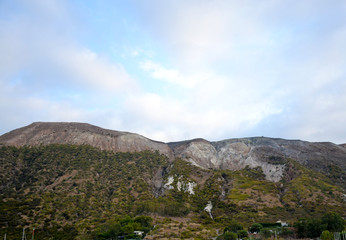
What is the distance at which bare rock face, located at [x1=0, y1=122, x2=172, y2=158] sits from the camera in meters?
91.5

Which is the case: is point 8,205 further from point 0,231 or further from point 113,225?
point 113,225

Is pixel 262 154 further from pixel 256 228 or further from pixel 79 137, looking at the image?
pixel 79 137

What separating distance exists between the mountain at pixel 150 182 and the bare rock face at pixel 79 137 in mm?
338

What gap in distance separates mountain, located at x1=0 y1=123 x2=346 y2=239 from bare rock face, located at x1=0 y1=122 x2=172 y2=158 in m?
0.34

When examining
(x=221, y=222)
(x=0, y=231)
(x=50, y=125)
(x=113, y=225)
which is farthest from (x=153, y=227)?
(x=50, y=125)

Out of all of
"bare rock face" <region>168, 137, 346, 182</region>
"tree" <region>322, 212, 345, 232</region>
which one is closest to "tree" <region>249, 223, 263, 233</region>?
"tree" <region>322, 212, 345, 232</region>

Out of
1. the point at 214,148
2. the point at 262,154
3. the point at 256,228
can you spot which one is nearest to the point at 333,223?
the point at 256,228

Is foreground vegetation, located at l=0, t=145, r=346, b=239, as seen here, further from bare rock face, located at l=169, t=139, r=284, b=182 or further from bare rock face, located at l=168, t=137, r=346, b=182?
bare rock face, located at l=168, t=137, r=346, b=182

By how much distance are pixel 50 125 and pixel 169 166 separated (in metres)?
47.3

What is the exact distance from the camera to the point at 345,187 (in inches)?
3004

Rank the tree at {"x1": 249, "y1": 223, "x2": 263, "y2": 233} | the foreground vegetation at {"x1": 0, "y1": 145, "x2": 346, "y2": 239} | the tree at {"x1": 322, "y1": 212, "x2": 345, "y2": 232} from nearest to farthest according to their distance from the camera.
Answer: the tree at {"x1": 322, "y1": 212, "x2": 345, "y2": 232}
the tree at {"x1": 249, "y1": 223, "x2": 263, "y2": 233}
the foreground vegetation at {"x1": 0, "y1": 145, "x2": 346, "y2": 239}

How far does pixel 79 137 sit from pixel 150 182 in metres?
32.7

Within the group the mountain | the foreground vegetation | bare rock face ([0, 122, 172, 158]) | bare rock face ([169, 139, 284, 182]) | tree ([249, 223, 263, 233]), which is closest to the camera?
tree ([249, 223, 263, 233])

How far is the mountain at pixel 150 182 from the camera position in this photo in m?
56.2
